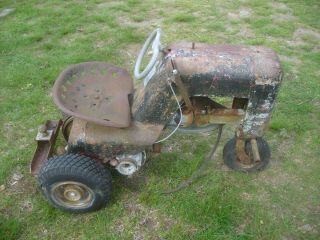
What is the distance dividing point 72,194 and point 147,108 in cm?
84

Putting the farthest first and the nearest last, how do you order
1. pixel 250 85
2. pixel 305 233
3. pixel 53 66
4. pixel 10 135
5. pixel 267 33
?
pixel 267 33, pixel 53 66, pixel 10 135, pixel 305 233, pixel 250 85

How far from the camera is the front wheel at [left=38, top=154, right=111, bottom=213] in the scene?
2604 mm

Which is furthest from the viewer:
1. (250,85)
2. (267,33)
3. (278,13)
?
(278,13)

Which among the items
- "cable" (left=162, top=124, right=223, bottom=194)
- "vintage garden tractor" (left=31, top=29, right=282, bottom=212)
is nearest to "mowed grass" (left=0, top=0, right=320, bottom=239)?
"cable" (left=162, top=124, right=223, bottom=194)

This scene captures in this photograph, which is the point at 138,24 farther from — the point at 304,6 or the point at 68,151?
the point at 68,151

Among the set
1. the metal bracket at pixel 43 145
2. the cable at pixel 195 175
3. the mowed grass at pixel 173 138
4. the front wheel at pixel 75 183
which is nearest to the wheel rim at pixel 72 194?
the front wheel at pixel 75 183

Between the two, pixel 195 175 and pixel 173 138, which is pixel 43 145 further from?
pixel 195 175

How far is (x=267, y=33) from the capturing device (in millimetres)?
5109

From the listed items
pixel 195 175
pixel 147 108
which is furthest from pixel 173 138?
pixel 147 108

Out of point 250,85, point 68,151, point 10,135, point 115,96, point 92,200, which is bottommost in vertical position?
point 10,135

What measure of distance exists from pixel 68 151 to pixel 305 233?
180 cm

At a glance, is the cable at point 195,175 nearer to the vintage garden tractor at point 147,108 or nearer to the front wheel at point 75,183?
the vintage garden tractor at point 147,108

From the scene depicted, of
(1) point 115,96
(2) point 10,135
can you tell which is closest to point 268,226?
(1) point 115,96

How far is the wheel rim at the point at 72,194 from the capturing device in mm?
2703
